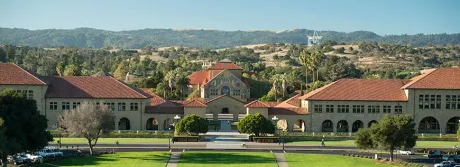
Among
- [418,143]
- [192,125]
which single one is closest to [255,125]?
[192,125]

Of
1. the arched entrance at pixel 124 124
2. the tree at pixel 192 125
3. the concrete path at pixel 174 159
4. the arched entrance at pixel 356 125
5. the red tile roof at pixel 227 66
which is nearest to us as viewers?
the concrete path at pixel 174 159

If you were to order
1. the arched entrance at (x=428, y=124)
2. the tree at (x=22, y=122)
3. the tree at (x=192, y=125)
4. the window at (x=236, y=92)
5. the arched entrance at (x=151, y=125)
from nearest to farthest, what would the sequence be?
1. the tree at (x=22, y=122)
2. the tree at (x=192, y=125)
3. the arched entrance at (x=428, y=124)
4. the arched entrance at (x=151, y=125)
5. the window at (x=236, y=92)

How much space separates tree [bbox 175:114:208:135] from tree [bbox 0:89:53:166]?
19859 millimetres

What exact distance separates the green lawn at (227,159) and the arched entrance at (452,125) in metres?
35.4

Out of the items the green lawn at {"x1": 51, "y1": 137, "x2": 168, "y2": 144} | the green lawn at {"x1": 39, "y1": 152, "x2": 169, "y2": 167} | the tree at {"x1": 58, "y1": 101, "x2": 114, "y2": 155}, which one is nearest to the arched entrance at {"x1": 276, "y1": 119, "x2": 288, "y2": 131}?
the green lawn at {"x1": 51, "y1": 137, "x2": 168, "y2": 144}

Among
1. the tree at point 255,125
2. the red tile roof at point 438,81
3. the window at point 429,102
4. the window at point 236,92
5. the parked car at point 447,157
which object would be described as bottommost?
the parked car at point 447,157

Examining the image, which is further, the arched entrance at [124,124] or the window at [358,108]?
the arched entrance at [124,124]

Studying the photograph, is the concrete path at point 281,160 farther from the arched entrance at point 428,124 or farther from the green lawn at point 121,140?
the arched entrance at point 428,124

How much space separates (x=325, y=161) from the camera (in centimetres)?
6253

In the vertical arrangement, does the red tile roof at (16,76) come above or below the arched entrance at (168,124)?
above

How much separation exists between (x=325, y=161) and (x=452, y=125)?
3825 cm

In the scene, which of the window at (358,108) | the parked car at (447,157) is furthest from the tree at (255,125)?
the parked car at (447,157)

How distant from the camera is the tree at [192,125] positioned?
8012 centimetres

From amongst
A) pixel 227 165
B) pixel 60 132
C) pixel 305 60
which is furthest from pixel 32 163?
pixel 305 60
